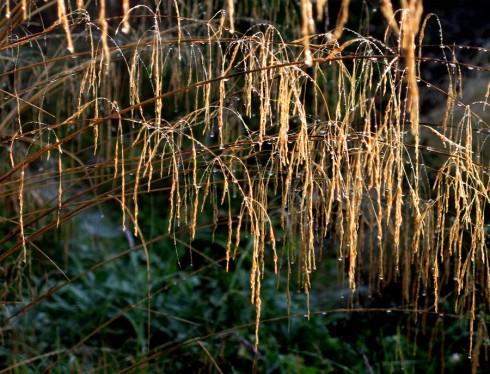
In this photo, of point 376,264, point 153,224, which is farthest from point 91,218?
point 376,264

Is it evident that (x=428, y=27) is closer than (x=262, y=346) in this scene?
No

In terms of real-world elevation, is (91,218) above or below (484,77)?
below

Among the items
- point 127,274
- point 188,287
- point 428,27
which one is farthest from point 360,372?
point 428,27

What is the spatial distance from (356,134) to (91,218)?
2542 millimetres

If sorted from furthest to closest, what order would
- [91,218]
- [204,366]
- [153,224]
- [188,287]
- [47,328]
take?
[91,218], [153,224], [188,287], [47,328], [204,366]

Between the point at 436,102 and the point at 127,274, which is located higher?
the point at 436,102

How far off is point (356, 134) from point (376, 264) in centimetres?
140

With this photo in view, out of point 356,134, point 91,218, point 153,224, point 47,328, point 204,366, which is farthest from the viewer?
point 91,218

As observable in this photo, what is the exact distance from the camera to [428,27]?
12.8 ft

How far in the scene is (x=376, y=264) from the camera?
9.20 feet

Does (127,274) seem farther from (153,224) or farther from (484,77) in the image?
(484,77)

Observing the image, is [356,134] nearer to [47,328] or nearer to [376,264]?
[376,264]

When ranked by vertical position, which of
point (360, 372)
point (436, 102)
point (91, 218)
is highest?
point (436, 102)

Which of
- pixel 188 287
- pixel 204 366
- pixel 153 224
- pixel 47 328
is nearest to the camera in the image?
pixel 204 366
